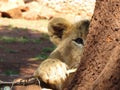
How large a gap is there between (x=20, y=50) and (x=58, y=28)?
755 cm

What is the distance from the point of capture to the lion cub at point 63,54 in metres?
2.41

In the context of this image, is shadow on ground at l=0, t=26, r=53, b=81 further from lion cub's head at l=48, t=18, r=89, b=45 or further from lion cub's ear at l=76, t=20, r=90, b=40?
lion cub's ear at l=76, t=20, r=90, b=40

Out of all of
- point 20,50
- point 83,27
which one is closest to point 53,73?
point 83,27

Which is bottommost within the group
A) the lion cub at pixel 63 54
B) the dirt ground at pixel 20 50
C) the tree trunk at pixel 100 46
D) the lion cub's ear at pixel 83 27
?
the dirt ground at pixel 20 50

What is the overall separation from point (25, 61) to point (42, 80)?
7.13 metres

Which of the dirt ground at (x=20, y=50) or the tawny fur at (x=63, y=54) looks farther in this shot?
the dirt ground at (x=20, y=50)

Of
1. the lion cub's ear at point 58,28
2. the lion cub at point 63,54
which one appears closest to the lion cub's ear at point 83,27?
the lion cub at point 63,54

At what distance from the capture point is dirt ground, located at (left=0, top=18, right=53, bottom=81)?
8633 mm

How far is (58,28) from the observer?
117 inches

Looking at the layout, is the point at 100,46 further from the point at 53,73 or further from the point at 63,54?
the point at 63,54

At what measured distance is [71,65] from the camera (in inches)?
107

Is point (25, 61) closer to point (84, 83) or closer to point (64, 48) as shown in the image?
point (64, 48)

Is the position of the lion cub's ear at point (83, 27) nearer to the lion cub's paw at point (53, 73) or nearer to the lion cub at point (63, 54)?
the lion cub at point (63, 54)

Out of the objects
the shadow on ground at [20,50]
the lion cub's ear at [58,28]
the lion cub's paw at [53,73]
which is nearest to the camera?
the lion cub's paw at [53,73]
